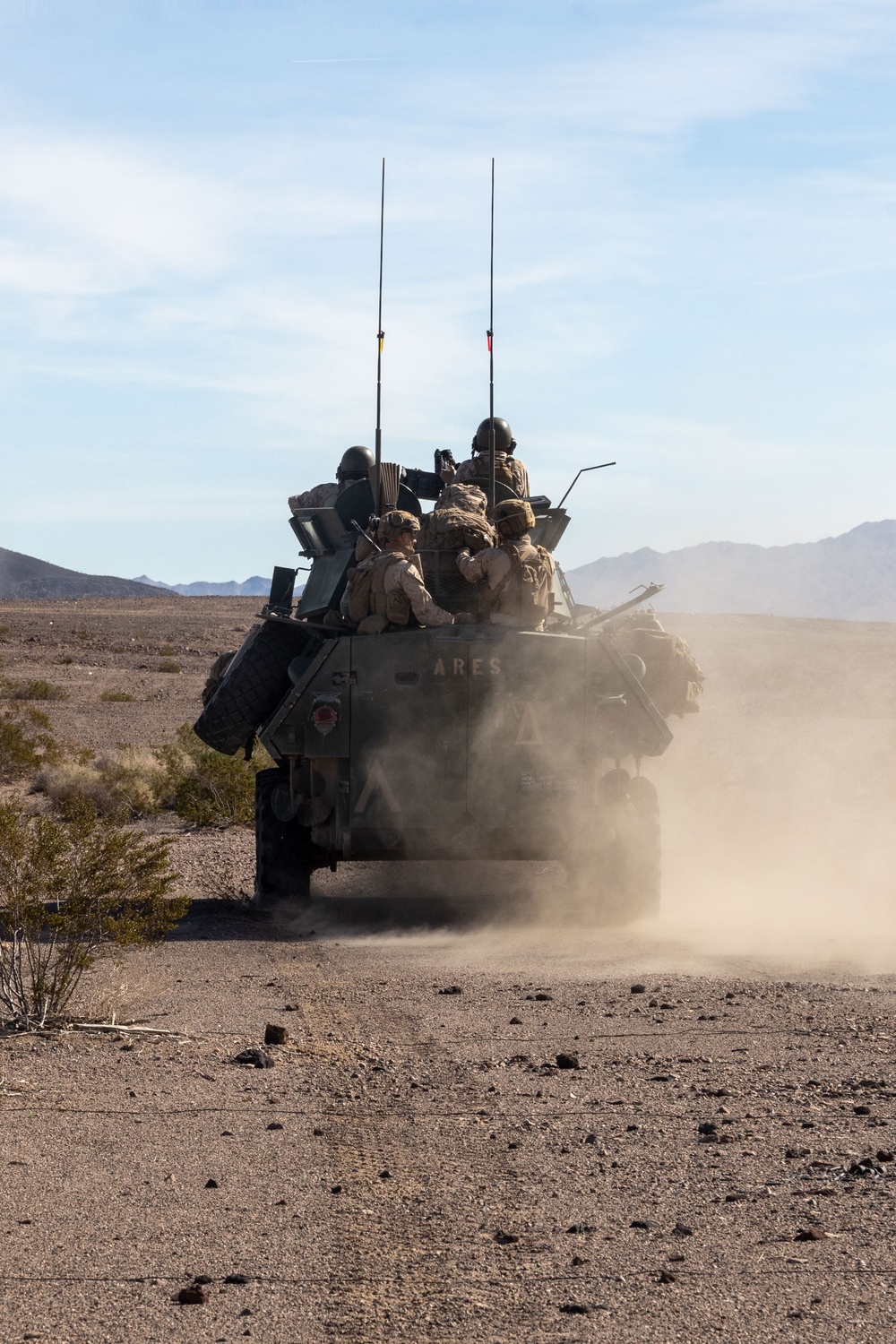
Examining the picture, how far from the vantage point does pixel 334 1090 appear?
6.66 metres

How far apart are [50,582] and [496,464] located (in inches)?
5661

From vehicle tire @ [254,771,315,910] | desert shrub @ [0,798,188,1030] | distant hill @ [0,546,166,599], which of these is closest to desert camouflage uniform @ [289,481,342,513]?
Answer: vehicle tire @ [254,771,315,910]

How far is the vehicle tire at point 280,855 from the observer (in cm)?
1227

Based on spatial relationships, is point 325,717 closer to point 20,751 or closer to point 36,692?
point 20,751

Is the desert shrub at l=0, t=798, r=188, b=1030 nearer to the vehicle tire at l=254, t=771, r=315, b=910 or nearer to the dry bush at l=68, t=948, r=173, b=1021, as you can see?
the dry bush at l=68, t=948, r=173, b=1021

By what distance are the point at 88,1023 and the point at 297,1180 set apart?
8.83ft

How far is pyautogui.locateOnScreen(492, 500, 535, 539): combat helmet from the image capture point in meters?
12.1

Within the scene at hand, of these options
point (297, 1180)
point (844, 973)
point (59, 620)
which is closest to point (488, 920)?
point (844, 973)

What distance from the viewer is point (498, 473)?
13.2m

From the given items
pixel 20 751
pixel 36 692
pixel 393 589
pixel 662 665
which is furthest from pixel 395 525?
pixel 36 692

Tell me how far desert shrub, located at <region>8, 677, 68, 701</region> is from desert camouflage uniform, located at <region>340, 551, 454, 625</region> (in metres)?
25.1

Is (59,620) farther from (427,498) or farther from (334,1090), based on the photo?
(334,1090)

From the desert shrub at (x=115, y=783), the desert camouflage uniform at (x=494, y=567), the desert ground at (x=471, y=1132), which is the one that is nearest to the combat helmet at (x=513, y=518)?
the desert camouflage uniform at (x=494, y=567)

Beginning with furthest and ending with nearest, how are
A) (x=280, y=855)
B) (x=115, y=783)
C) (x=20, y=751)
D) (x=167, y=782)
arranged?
1. (x=20, y=751)
2. (x=115, y=783)
3. (x=167, y=782)
4. (x=280, y=855)
